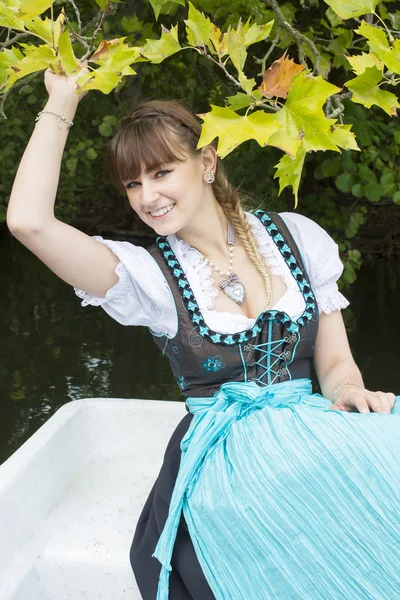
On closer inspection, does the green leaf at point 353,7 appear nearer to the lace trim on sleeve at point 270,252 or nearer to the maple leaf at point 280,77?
the maple leaf at point 280,77

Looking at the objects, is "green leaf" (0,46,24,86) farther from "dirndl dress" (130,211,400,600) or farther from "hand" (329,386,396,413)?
"hand" (329,386,396,413)

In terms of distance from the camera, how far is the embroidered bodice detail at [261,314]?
1755 mm

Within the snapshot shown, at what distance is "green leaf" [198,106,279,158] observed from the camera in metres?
1.23

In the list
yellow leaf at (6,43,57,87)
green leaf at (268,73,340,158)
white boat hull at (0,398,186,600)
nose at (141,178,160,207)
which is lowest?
white boat hull at (0,398,186,600)

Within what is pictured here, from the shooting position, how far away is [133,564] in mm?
1733

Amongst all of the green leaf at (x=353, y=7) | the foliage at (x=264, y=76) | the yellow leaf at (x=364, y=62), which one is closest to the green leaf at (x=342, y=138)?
the foliage at (x=264, y=76)

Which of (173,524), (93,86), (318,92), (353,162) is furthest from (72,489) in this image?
(353,162)

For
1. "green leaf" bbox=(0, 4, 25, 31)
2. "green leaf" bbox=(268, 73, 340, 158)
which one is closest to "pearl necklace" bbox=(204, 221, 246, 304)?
"green leaf" bbox=(268, 73, 340, 158)

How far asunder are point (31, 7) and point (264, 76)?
406 millimetres

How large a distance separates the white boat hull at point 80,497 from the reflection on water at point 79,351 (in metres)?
1.59

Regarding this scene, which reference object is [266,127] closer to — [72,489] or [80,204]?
[72,489]

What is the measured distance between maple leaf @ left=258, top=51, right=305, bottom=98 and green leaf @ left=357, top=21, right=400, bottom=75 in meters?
0.14

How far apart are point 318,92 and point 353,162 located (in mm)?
2631

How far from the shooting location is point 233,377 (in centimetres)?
179
